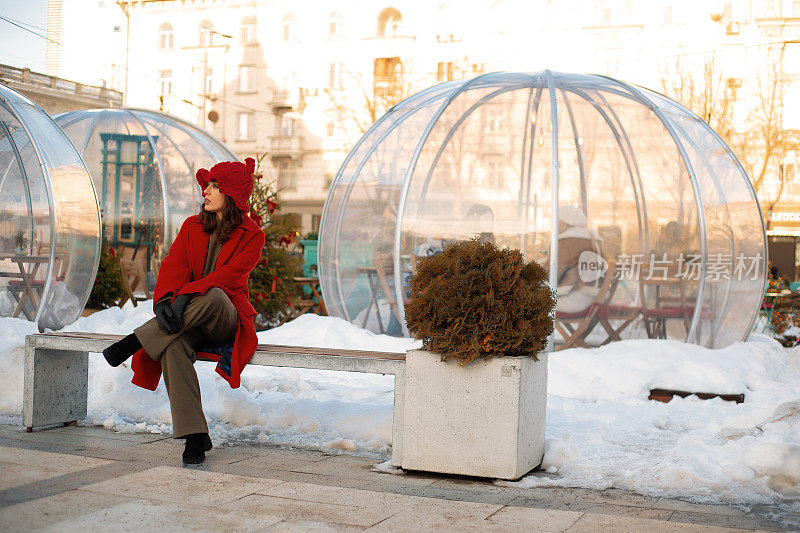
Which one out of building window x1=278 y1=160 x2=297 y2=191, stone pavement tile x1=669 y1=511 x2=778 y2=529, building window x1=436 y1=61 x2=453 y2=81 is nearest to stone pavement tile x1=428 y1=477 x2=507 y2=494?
stone pavement tile x1=669 y1=511 x2=778 y2=529

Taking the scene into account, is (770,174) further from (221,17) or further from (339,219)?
(221,17)

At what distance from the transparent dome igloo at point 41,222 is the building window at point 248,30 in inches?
1448

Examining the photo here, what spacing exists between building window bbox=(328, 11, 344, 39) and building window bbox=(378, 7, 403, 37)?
6.16 ft

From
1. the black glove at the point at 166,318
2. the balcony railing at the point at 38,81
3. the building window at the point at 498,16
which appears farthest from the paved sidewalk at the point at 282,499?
the building window at the point at 498,16

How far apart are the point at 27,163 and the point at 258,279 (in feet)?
11.6

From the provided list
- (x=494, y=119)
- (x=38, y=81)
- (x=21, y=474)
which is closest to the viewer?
(x=21, y=474)

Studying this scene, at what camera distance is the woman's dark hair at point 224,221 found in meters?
5.37

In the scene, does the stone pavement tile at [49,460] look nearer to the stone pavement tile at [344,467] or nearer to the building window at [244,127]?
the stone pavement tile at [344,467]

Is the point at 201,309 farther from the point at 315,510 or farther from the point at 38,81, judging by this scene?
the point at 38,81

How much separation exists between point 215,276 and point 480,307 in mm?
1523

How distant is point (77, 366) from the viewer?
20.5ft

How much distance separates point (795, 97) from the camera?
31938mm

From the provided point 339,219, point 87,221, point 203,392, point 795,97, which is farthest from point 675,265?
point 795,97

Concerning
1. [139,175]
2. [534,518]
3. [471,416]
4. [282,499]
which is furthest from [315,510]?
[139,175]
